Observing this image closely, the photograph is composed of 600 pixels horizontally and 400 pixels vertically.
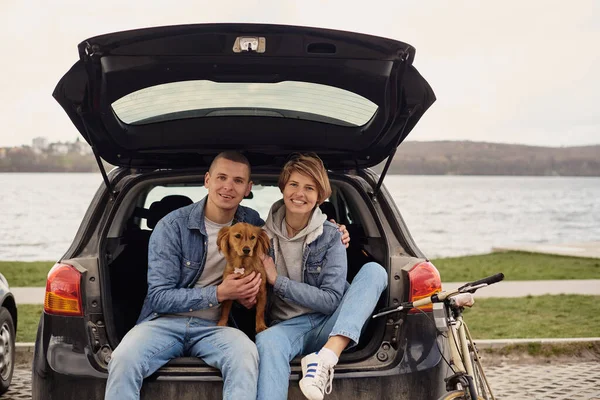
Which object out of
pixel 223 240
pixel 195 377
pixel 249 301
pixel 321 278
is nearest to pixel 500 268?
pixel 321 278

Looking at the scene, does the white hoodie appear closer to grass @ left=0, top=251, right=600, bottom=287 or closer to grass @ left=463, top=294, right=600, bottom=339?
grass @ left=463, top=294, right=600, bottom=339

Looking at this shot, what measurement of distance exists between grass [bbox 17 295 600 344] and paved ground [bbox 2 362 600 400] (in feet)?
1.35

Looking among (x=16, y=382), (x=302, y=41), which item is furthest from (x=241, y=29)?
(x=16, y=382)

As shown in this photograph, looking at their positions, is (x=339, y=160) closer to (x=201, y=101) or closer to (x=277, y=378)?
(x=201, y=101)

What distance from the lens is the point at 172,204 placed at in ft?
17.0

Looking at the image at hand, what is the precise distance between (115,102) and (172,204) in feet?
3.98

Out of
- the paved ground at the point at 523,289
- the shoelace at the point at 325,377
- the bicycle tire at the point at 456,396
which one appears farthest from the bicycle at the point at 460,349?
A: the paved ground at the point at 523,289

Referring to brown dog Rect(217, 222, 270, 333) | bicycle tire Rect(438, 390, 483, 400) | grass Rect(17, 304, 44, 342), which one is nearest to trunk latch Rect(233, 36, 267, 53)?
brown dog Rect(217, 222, 270, 333)

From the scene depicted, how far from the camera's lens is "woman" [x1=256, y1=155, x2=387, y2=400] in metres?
3.54

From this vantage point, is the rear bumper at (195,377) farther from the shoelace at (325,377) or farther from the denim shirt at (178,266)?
the denim shirt at (178,266)

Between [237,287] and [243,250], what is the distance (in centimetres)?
18

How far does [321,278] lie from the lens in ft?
13.0

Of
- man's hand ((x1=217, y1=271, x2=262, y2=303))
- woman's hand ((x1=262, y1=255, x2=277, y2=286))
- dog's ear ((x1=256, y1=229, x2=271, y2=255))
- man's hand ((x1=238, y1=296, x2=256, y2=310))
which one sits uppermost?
dog's ear ((x1=256, y1=229, x2=271, y2=255))

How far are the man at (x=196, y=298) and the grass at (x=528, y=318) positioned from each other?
4468 mm
